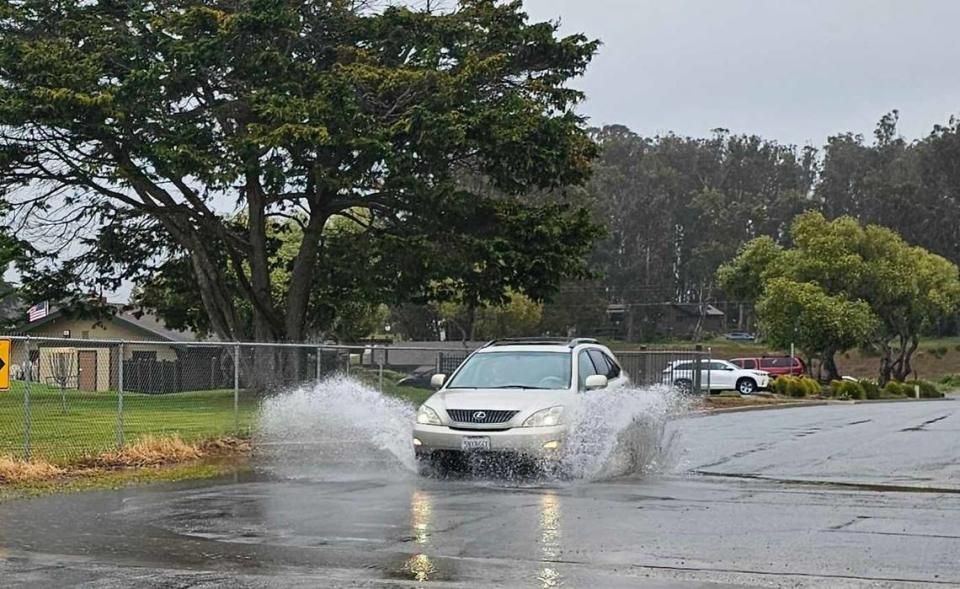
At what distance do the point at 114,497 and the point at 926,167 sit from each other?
86.7 meters

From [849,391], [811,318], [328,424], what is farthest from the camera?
[811,318]

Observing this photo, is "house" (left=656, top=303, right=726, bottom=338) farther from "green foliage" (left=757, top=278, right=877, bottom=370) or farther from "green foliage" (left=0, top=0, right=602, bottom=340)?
"green foliage" (left=0, top=0, right=602, bottom=340)

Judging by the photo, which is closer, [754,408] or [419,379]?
[419,379]

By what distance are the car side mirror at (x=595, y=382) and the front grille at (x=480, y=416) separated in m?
1.23

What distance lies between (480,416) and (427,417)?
75cm

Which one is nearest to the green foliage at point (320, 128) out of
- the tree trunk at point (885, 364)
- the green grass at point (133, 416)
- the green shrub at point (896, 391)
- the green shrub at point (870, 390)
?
the green grass at point (133, 416)

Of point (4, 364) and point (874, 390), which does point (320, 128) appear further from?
point (874, 390)

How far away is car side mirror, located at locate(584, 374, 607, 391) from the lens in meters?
14.5

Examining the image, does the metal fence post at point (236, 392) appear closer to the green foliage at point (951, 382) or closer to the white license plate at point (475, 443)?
the white license plate at point (475, 443)

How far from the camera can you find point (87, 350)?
888 inches

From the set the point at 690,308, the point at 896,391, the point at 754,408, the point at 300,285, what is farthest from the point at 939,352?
the point at 300,285

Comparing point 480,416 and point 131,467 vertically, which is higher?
point 480,416

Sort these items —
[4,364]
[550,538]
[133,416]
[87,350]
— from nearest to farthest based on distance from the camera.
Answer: [550,538]
[4,364]
[133,416]
[87,350]

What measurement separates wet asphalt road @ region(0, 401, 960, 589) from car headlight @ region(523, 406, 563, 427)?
72 centimetres
